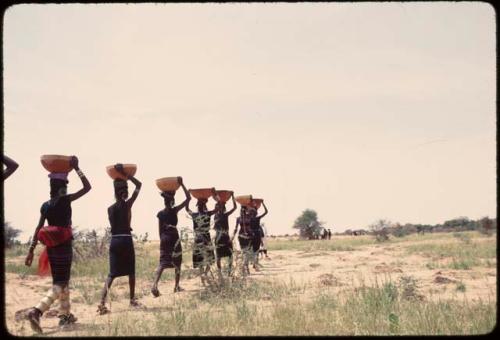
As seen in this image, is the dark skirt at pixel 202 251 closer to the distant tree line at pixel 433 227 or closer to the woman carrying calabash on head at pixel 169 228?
the woman carrying calabash on head at pixel 169 228

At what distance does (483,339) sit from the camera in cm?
411

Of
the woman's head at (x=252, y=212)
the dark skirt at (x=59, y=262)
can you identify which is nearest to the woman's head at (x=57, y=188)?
the dark skirt at (x=59, y=262)

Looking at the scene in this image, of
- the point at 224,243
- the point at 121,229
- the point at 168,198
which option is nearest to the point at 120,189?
the point at 121,229

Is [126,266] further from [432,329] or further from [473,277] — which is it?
[473,277]

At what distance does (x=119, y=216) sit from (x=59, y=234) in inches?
58.5

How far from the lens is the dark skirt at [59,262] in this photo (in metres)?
6.50

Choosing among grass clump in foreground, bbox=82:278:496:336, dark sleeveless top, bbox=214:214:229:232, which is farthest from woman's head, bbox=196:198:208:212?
grass clump in foreground, bbox=82:278:496:336

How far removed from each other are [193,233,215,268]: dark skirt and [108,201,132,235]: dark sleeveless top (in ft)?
4.68

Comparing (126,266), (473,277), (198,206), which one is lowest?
(473,277)

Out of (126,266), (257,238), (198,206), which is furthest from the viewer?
(257,238)

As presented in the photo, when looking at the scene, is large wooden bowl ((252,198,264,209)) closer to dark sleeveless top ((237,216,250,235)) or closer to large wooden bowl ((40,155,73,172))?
dark sleeveless top ((237,216,250,235))

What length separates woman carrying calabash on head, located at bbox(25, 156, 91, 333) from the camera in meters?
6.50

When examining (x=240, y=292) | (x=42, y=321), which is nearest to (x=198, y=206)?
(x=240, y=292)

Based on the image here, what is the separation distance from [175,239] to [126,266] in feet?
6.62
